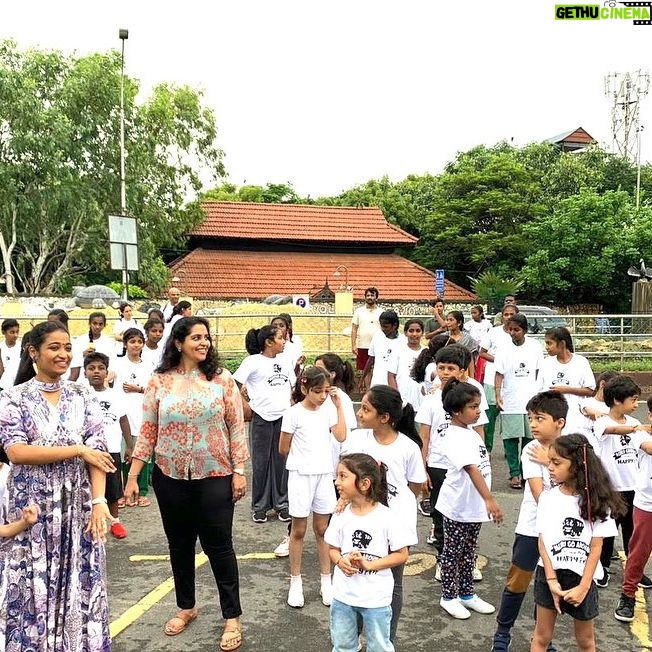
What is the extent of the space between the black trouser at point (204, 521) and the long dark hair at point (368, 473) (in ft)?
3.21

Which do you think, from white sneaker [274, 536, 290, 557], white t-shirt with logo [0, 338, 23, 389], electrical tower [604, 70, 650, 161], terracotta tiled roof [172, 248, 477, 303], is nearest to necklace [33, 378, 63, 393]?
white sneaker [274, 536, 290, 557]

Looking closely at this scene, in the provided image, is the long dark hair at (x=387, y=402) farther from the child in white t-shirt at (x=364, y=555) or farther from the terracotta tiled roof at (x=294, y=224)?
the terracotta tiled roof at (x=294, y=224)

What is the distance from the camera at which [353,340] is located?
1045 centimetres

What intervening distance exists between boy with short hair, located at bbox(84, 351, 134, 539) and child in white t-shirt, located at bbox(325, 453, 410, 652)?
9.16ft

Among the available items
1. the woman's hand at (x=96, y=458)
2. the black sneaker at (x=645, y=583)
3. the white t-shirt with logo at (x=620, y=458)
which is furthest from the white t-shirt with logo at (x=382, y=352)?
the woman's hand at (x=96, y=458)

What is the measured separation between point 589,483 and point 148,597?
9.55ft

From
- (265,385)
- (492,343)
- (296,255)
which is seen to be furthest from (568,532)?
(296,255)

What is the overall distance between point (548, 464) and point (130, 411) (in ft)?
13.6

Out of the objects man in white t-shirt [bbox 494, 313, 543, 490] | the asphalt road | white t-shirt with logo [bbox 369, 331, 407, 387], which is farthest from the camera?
white t-shirt with logo [bbox 369, 331, 407, 387]

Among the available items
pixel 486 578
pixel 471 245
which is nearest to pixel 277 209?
pixel 471 245

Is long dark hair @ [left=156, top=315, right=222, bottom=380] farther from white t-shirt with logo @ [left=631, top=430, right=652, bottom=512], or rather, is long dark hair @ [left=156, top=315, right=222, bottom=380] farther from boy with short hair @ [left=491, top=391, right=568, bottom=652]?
white t-shirt with logo @ [left=631, top=430, right=652, bottom=512]

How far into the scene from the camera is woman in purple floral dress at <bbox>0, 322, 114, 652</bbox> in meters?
3.21

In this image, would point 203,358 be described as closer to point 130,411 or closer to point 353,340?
point 130,411

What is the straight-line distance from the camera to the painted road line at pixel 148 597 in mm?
4152
